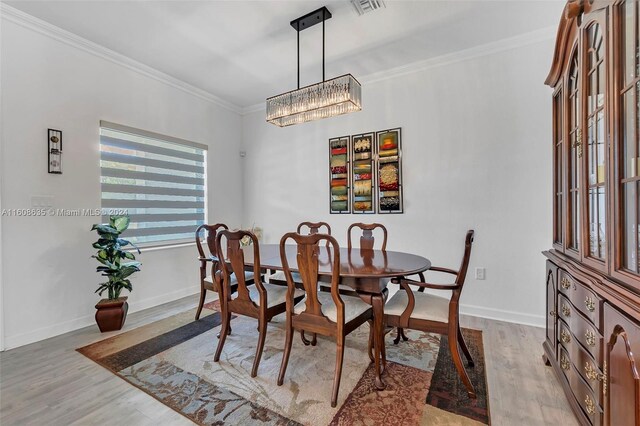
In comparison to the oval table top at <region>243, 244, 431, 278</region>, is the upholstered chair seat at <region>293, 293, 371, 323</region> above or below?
below

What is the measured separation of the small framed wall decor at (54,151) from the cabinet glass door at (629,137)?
13.0 ft

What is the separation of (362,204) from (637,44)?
8.85ft

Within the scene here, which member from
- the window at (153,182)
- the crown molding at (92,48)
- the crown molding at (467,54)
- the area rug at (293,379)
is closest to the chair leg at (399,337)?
the area rug at (293,379)

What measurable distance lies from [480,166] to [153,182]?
3.77m

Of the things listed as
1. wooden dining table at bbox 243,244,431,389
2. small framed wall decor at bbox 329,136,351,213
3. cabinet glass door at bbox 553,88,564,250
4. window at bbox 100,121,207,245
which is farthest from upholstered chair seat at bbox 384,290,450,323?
window at bbox 100,121,207,245

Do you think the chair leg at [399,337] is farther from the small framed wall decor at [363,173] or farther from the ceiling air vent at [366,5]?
the ceiling air vent at [366,5]

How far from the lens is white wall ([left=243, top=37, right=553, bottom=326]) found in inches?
109

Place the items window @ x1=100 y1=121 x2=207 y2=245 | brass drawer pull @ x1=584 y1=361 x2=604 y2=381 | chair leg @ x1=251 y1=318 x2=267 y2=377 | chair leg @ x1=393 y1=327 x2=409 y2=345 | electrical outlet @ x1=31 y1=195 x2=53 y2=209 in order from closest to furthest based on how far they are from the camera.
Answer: brass drawer pull @ x1=584 y1=361 x2=604 y2=381 < chair leg @ x1=251 y1=318 x2=267 y2=377 < chair leg @ x1=393 y1=327 x2=409 y2=345 < electrical outlet @ x1=31 y1=195 x2=53 y2=209 < window @ x1=100 y1=121 x2=207 y2=245

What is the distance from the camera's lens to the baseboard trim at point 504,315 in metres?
2.75

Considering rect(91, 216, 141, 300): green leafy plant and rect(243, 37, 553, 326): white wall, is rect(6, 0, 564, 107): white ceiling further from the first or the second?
rect(91, 216, 141, 300): green leafy plant

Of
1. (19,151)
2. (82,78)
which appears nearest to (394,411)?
(19,151)

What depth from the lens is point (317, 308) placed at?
5.91 ft

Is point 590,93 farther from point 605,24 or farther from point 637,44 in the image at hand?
point 637,44

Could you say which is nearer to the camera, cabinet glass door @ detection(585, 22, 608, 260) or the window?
cabinet glass door @ detection(585, 22, 608, 260)
